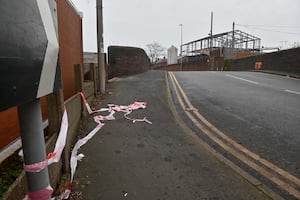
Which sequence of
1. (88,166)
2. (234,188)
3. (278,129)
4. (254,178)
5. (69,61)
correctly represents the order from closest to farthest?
(234,188) < (254,178) < (88,166) < (278,129) < (69,61)

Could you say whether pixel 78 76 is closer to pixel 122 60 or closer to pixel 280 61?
pixel 122 60

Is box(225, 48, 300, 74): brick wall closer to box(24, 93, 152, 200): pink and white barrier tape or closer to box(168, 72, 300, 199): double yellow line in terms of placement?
box(24, 93, 152, 200): pink and white barrier tape

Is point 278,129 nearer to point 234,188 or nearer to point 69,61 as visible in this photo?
point 234,188

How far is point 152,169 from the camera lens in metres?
3.63

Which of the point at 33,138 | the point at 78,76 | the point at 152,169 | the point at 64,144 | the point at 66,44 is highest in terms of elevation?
the point at 66,44

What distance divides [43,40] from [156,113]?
5.74 meters

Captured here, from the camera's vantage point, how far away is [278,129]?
17.3 feet

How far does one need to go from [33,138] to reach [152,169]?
2546 mm

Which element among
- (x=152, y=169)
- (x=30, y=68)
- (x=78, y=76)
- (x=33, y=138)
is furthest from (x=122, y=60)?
(x=30, y=68)

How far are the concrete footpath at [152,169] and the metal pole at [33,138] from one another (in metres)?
1.67

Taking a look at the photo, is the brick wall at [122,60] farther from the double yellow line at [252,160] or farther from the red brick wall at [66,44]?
the double yellow line at [252,160]

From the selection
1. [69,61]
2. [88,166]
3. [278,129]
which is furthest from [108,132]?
[278,129]

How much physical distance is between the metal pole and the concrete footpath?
1.67 meters

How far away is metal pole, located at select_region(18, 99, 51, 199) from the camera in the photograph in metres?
1.28
